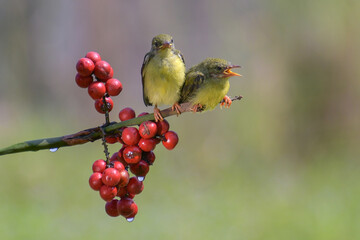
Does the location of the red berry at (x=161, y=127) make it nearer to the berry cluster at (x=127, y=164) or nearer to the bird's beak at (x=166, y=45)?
the berry cluster at (x=127, y=164)

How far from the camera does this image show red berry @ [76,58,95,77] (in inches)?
42.3

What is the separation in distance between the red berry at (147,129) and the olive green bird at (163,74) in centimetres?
30

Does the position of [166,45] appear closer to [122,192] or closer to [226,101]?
[226,101]

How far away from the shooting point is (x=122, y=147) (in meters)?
1.09

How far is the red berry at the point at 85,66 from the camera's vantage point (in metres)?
1.08

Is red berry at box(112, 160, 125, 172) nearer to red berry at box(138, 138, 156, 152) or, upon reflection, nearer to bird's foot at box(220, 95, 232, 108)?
red berry at box(138, 138, 156, 152)

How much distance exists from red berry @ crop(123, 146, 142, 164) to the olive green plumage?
0.32 m

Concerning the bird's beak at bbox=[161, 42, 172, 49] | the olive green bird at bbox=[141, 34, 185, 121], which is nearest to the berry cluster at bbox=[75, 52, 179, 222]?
the olive green bird at bbox=[141, 34, 185, 121]

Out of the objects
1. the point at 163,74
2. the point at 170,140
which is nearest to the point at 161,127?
the point at 170,140

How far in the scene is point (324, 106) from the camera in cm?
469

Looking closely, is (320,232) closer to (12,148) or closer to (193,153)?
(193,153)

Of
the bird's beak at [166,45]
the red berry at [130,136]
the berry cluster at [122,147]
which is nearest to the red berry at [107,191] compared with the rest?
the berry cluster at [122,147]

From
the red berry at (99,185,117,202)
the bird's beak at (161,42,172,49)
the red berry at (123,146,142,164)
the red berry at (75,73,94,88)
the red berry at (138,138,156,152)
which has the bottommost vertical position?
the red berry at (99,185,117,202)

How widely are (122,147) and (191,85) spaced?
0.31 m
